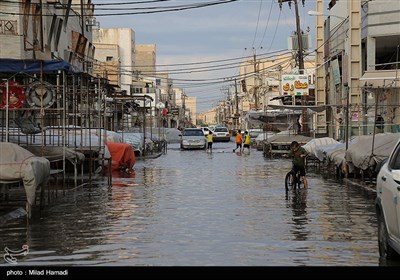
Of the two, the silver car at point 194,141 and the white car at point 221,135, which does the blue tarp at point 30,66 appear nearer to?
the silver car at point 194,141

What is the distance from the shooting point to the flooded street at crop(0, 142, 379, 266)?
10.7 meters

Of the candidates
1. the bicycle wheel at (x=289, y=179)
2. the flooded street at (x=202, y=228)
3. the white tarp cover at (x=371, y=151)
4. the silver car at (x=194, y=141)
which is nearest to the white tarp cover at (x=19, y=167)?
the flooded street at (x=202, y=228)

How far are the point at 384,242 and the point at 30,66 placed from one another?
13.3m

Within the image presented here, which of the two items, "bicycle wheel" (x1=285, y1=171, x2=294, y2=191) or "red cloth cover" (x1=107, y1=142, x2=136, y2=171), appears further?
"red cloth cover" (x1=107, y1=142, x2=136, y2=171)

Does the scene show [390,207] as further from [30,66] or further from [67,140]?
[67,140]

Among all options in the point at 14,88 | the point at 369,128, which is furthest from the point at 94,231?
the point at 369,128

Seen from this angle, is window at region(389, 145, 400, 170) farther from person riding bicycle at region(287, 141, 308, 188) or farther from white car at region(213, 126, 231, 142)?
white car at region(213, 126, 231, 142)

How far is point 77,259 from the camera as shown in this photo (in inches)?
417

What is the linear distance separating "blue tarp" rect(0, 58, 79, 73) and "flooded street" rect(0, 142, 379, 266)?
12.2ft

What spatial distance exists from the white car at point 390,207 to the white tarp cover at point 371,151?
40.5 feet

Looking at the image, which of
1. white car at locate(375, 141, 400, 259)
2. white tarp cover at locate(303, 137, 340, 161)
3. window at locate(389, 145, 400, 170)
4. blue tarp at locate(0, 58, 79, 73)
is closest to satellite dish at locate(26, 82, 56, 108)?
blue tarp at locate(0, 58, 79, 73)

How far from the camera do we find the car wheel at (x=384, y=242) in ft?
32.9

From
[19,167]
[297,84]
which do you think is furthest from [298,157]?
[297,84]

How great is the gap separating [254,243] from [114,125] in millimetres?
38535
